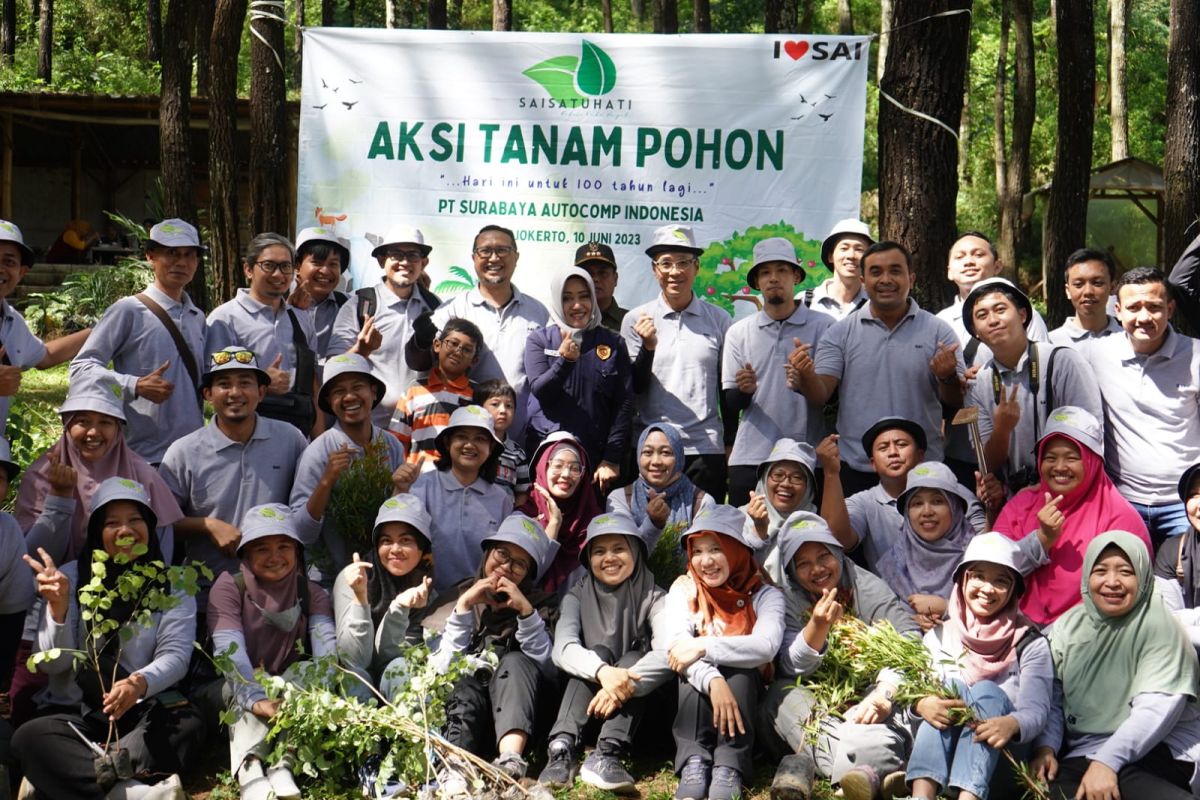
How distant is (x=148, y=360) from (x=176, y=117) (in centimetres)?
493

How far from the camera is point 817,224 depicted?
859cm

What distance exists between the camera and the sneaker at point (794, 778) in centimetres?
536

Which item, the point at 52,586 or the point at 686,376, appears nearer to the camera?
the point at 52,586

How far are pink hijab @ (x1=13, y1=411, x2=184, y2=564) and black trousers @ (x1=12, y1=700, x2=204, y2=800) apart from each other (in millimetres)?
905

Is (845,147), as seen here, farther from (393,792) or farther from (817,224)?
(393,792)

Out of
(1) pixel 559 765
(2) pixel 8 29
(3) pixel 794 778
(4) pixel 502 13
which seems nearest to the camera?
(3) pixel 794 778

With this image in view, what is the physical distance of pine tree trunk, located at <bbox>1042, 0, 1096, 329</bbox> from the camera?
1200cm

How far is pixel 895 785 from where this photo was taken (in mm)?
Result: 5496

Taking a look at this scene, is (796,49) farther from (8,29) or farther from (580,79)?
(8,29)

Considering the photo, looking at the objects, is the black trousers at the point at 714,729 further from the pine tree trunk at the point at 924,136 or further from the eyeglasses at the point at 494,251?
the pine tree trunk at the point at 924,136

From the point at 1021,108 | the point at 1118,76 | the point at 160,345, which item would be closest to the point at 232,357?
the point at 160,345

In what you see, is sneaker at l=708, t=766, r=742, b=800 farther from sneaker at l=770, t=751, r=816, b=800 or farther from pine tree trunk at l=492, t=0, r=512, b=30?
pine tree trunk at l=492, t=0, r=512, b=30

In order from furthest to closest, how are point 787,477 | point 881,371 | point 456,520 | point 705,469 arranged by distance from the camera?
1. point 705,469
2. point 881,371
3. point 456,520
4. point 787,477

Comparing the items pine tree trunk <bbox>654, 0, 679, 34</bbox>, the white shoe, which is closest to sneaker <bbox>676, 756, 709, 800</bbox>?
the white shoe
